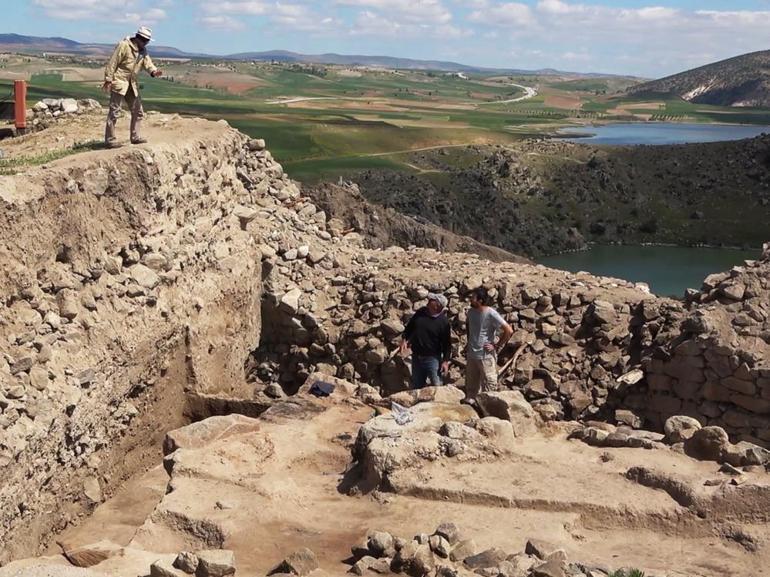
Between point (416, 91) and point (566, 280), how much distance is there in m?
185

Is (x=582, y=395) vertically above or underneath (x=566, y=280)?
underneath

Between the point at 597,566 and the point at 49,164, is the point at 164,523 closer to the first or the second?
the point at 597,566

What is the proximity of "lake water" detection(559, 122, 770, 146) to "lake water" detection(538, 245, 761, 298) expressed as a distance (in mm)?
53135

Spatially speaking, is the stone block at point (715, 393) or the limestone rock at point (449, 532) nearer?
the limestone rock at point (449, 532)

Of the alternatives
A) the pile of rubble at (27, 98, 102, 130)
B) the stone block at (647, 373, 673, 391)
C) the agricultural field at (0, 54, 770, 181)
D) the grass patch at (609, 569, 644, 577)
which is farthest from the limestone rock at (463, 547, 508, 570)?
the agricultural field at (0, 54, 770, 181)

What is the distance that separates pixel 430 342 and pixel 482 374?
0.95 m

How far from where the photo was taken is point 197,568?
25.7 ft

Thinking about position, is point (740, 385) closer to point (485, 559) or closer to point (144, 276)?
point (485, 559)

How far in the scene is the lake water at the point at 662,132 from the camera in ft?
367

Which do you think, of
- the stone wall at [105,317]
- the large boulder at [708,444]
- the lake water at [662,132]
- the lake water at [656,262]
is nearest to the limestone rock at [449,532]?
the large boulder at [708,444]

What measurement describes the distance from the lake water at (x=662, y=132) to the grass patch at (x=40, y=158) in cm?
9529

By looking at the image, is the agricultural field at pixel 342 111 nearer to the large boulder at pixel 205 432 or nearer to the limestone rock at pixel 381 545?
the large boulder at pixel 205 432

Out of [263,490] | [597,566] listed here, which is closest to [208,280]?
[263,490]

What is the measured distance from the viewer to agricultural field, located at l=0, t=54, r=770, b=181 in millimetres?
72688
